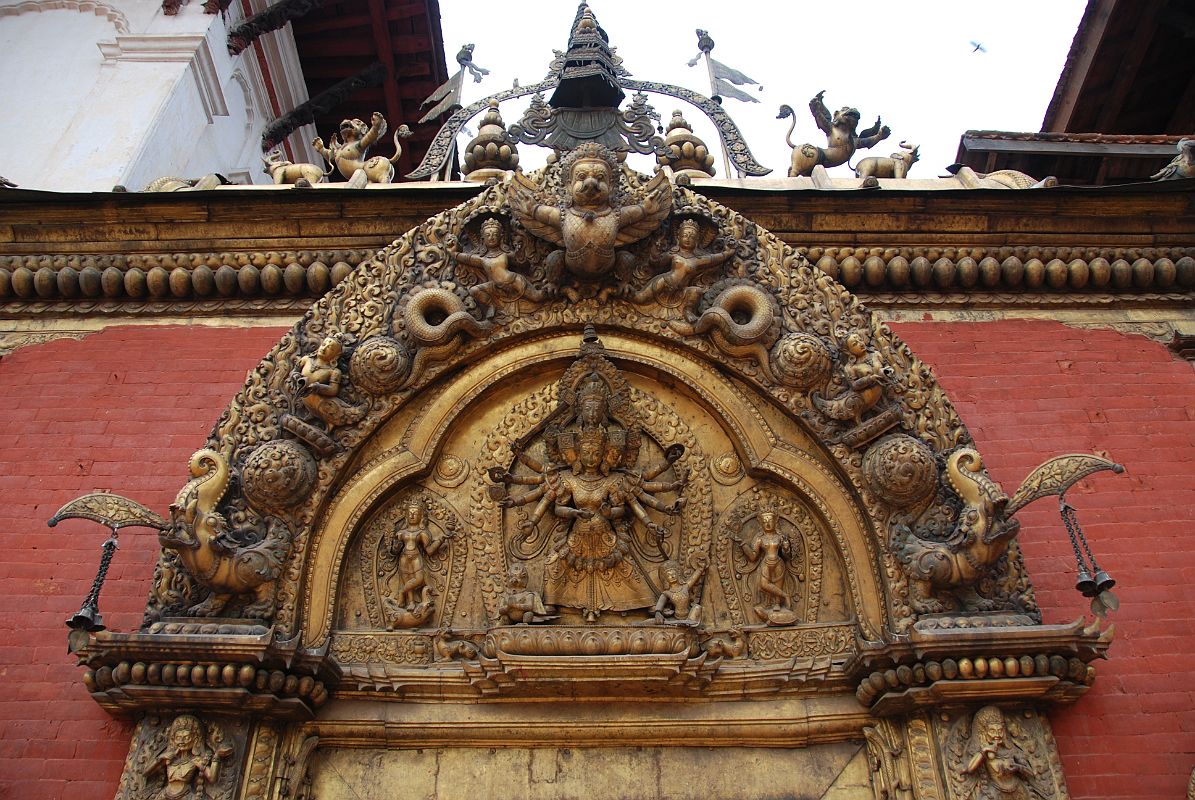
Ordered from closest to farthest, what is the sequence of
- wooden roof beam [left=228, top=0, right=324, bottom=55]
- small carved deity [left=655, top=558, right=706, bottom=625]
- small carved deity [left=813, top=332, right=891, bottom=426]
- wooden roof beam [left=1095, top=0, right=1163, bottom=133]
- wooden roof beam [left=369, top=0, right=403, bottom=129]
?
small carved deity [left=655, top=558, right=706, bottom=625], small carved deity [left=813, top=332, right=891, bottom=426], wooden roof beam [left=1095, top=0, right=1163, bottom=133], wooden roof beam [left=228, top=0, right=324, bottom=55], wooden roof beam [left=369, top=0, right=403, bottom=129]

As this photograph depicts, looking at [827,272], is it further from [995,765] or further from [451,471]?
[995,765]

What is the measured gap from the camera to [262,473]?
4.61 m

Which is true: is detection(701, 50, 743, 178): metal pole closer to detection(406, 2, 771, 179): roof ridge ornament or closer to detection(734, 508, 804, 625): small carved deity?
detection(406, 2, 771, 179): roof ridge ornament

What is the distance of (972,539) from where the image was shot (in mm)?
4352

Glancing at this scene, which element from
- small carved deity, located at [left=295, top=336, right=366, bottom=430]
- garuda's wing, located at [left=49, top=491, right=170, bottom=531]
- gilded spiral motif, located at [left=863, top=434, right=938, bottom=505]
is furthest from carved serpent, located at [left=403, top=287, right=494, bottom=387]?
gilded spiral motif, located at [left=863, top=434, right=938, bottom=505]

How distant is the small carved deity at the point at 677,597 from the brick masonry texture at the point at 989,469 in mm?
1841

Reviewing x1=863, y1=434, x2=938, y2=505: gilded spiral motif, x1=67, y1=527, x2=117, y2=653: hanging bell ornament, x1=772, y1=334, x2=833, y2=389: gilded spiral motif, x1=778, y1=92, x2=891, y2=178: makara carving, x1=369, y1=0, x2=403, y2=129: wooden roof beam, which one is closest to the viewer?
x1=67, y1=527, x2=117, y2=653: hanging bell ornament

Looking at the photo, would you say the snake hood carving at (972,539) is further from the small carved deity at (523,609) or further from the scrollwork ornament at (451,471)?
the scrollwork ornament at (451,471)

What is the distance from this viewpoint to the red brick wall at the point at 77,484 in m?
4.39

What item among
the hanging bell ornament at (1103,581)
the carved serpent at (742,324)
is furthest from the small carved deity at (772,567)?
the hanging bell ornament at (1103,581)

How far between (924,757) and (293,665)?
3.05m

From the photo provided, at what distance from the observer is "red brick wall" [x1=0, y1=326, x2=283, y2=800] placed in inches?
173

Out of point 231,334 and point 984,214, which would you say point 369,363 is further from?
point 984,214

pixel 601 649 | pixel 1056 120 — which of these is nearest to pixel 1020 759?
pixel 601 649
